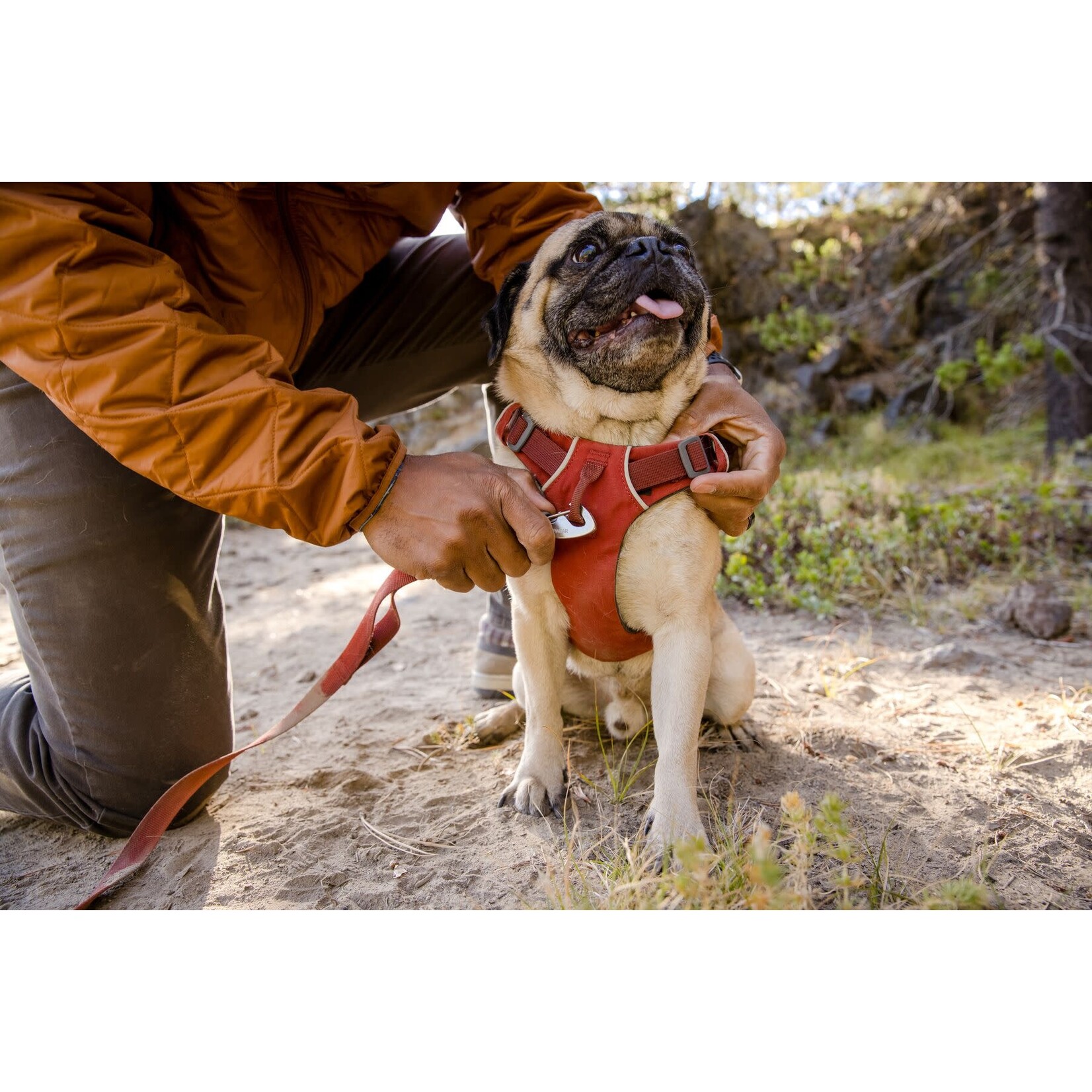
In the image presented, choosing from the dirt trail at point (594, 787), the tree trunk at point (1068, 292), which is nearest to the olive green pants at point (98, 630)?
the dirt trail at point (594, 787)

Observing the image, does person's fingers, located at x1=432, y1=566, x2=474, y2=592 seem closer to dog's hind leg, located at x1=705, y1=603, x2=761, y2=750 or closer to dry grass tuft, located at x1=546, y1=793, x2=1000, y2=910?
dry grass tuft, located at x1=546, y1=793, x2=1000, y2=910

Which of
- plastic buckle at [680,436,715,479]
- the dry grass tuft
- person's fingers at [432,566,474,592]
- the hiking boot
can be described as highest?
plastic buckle at [680,436,715,479]

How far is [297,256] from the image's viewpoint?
99.6 inches

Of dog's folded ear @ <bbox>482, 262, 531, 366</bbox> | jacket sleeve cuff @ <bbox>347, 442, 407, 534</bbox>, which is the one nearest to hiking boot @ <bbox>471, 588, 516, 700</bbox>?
dog's folded ear @ <bbox>482, 262, 531, 366</bbox>

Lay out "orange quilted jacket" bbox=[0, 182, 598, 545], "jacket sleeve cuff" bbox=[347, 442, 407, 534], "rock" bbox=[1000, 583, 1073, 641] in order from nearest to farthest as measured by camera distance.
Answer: "orange quilted jacket" bbox=[0, 182, 598, 545] → "jacket sleeve cuff" bbox=[347, 442, 407, 534] → "rock" bbox=[1000, 583, 1073, 641]

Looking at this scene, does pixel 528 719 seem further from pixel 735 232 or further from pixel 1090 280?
pixel 735 232

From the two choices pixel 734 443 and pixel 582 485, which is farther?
pixel 734 443

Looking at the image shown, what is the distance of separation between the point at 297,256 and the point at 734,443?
4.68 ft

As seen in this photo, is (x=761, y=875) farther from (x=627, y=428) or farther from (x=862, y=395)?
(x=862, y=395)

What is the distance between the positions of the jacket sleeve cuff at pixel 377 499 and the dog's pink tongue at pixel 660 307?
868mm

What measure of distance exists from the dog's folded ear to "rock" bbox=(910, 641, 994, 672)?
2205 millimetres

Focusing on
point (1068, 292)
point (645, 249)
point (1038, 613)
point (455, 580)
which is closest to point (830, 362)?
point (1068, 292)

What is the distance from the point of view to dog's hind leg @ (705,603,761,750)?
106 inches

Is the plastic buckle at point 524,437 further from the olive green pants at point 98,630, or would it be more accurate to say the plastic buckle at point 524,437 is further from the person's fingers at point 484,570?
the olive green pants at point 98,630
